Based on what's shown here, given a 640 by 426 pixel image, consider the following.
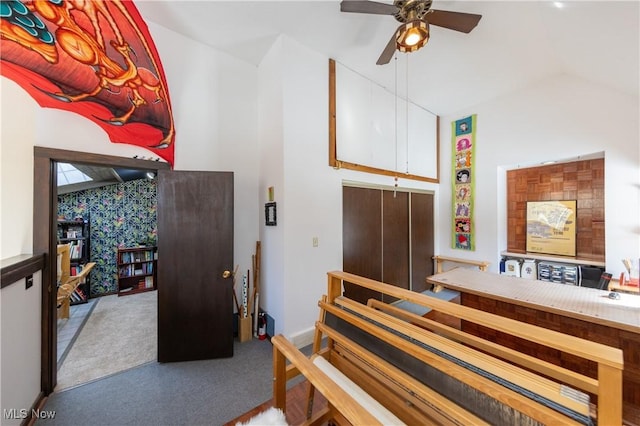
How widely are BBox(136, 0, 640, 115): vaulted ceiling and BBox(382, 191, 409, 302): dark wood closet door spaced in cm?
184

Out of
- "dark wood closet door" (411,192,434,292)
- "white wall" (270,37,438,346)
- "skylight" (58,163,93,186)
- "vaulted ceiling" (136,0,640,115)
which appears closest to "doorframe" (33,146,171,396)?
"vaulted ceiling" (136,0,640,115)

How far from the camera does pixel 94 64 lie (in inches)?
81.0

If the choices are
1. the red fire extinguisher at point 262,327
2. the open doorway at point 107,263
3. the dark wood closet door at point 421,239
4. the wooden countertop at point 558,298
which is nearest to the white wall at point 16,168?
the open doorway at point 107,263

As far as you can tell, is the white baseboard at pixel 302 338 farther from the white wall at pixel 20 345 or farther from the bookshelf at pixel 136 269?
the bookshelf at pixel 136 269

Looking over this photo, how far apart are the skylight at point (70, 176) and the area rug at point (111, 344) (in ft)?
7.57

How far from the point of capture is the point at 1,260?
1677 mm

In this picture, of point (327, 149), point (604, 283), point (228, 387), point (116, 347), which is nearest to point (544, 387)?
point (228, 387)

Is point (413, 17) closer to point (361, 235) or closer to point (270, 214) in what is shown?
point (270, 214)

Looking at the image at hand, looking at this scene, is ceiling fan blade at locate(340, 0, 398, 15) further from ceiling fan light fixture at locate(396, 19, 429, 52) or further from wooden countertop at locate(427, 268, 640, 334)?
wooden countertop at locate(427, 268, 640, 334)

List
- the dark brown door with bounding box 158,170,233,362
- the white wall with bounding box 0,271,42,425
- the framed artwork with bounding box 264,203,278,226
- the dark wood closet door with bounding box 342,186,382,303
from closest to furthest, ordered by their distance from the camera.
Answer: the white wall with bounding box 0,271,42,425
the dark brown door with bounding box 158,170,233,362
the framed artwork with bounding box 264,203,278,226
the dark wood closet door with bounding box 342,186,382,303

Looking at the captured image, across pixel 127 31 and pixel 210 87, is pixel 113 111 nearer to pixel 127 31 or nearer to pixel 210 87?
pixel 127 31

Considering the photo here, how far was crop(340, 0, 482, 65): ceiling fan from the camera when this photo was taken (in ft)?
6.16

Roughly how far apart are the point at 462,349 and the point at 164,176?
273cm

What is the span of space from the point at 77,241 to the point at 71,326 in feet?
6.69
